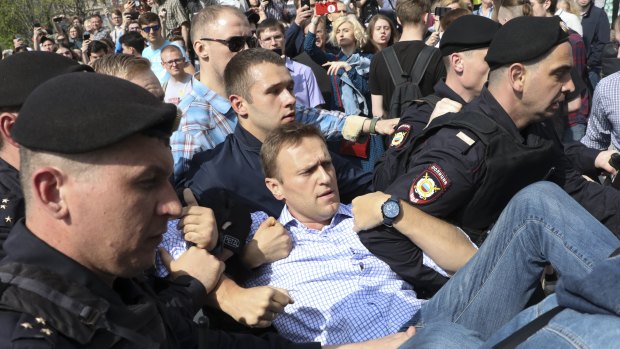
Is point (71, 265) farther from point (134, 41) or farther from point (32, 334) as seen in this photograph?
point (134, 41)

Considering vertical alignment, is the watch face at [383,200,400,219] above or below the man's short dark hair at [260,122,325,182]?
below

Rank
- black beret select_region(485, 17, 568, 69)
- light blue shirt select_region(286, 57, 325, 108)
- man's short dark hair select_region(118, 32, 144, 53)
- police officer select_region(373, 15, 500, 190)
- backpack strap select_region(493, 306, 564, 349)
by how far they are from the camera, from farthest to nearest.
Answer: man's short dark hair select_region(118, 32, 144, 53), light blue shirt select_region(286, 57, 325, 108), police officer select_region(373, 15, 500, 190), black beret select_region(485, 17, 568, 69), backpack strap select_region(493, 306, 564, 349)

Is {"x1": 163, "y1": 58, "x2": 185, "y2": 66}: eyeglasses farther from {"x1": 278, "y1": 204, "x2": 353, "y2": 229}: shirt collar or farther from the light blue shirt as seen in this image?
{"x1": 278, "y1": 204, "x2": 353, "y2": 229}: shirt collar

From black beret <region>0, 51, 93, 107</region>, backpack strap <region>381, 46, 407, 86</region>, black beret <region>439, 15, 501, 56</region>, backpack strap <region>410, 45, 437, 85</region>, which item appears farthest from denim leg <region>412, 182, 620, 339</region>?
backpack strap <region>381, 46, 407, 86</region>

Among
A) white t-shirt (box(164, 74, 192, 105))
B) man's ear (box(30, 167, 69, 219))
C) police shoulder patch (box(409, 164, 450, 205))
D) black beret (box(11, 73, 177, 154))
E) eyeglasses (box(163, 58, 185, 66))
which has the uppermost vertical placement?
black beret (box(11, 73, 177, 154))

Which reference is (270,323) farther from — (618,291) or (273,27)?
(273,27)

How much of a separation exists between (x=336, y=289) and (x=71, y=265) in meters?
1.52

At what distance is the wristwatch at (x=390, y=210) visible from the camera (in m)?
2.81

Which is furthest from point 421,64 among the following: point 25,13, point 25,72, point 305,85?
point 25,13

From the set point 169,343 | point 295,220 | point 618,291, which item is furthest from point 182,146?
point 618,291

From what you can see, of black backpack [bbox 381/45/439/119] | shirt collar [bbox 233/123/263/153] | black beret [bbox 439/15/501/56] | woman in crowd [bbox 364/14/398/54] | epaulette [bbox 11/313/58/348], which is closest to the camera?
epaulette [bbox 11/313/58/348]

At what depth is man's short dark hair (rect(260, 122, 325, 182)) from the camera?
121 inches

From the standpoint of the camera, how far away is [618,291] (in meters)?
1.48

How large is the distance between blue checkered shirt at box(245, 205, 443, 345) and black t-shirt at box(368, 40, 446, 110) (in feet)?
9.33
